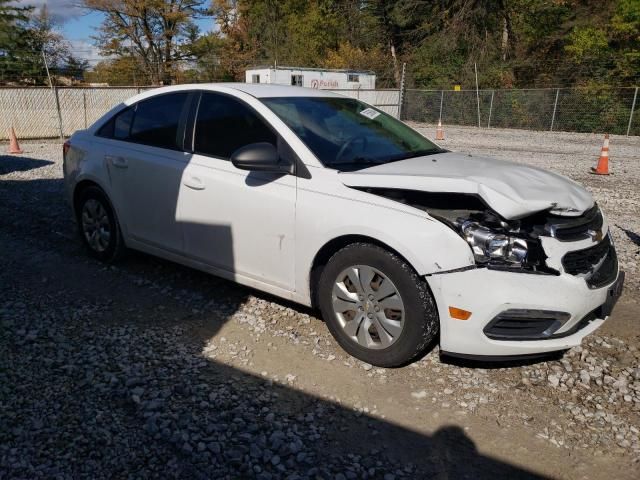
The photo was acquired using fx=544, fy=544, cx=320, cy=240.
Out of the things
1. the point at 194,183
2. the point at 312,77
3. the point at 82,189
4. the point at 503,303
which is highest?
the point at 312,77

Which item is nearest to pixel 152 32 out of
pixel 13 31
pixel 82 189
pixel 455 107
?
pixel 13 31

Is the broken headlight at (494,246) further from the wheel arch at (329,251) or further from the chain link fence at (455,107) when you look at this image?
the chain link fence at (455,107)

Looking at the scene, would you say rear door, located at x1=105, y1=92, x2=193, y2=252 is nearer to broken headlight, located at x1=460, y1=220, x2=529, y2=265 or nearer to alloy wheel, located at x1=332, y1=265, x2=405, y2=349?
alloy wheel, located at x1=332, y1=265, x2=405, y2=349

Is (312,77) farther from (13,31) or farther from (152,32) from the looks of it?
(13,31)

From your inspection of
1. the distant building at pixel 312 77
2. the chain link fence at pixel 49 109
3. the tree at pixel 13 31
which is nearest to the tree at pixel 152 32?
the tree at pixel 13 31

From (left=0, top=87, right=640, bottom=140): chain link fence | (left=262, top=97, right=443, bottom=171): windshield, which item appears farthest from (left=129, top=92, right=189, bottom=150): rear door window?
(left=0, top=87, right=640, bottom=140): chain link fence

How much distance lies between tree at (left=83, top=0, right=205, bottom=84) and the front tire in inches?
1546

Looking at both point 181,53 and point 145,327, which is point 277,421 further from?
point 181,53

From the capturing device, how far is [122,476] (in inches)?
97.3

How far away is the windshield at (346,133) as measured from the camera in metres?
3.77

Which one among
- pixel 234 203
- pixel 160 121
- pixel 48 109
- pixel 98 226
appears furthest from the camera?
pixel 48 109

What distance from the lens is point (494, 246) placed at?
2984mm

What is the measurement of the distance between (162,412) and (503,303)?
6.33ft

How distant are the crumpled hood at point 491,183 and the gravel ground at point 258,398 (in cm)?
106
